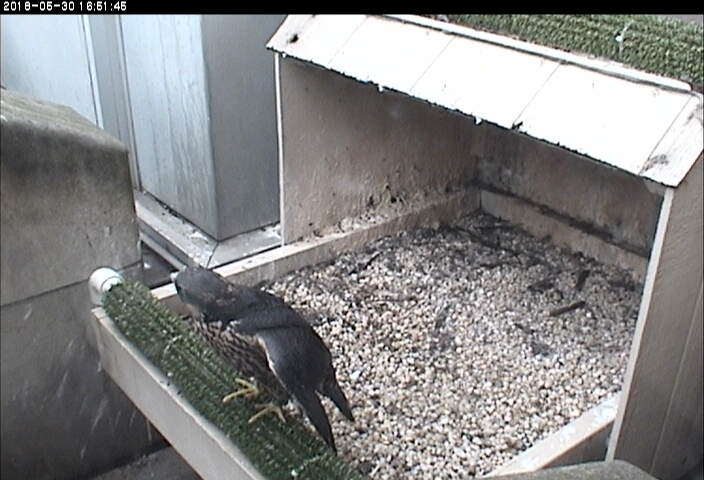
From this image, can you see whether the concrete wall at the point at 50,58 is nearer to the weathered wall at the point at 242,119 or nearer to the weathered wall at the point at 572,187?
the weathered wall at the point at 242,119

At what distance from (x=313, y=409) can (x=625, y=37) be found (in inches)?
32.1

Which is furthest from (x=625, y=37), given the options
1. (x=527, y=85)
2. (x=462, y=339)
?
(x=462, y=339)

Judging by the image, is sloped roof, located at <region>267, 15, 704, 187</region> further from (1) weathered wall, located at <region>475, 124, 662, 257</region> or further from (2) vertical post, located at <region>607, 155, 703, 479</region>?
(1) weathered wall, located at <region>475, 124, 662, 257</region>

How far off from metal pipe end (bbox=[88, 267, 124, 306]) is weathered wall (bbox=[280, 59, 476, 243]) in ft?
1.82

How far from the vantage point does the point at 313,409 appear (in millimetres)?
1222

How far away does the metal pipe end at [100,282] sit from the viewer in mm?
1569

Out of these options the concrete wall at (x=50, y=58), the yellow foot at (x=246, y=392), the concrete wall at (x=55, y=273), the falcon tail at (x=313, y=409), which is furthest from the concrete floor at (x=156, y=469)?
the concrete wall at (x=50, y=58)

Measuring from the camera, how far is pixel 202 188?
7.48 feet

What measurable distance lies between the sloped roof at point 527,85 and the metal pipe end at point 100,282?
62 centimetres

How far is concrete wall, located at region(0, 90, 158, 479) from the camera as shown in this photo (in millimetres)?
1406

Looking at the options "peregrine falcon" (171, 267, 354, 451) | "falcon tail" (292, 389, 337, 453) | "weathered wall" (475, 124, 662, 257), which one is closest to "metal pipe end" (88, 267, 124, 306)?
"peregrine falcon" (171, 267, 354, 451)

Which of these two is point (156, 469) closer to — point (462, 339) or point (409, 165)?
point (462, 339)

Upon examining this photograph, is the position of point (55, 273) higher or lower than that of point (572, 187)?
higher
